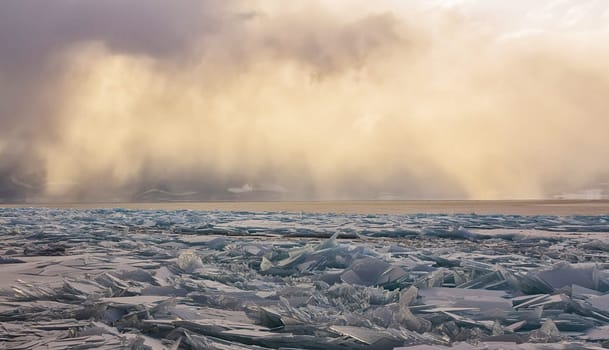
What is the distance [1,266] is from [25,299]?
2.20m

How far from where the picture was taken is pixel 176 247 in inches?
273

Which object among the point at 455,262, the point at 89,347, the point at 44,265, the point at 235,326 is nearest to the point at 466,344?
the point at 235,326

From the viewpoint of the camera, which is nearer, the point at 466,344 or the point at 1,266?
the point at 466,344

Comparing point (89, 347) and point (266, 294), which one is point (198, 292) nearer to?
point (266, 294)

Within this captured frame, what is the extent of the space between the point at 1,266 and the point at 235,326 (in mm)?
3947

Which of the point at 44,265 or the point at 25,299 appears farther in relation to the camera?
the point at 44,265

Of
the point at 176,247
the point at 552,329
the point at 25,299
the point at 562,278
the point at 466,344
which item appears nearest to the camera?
the point at 466,344

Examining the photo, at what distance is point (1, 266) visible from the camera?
201 inches

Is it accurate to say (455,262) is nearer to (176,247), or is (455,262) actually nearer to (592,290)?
(592,290)

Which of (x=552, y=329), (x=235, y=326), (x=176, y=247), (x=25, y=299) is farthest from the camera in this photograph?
(x=176, y=247)

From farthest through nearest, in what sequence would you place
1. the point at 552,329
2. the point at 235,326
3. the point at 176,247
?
the point at 176,247 → the point at 235,326 → the point at 552,329

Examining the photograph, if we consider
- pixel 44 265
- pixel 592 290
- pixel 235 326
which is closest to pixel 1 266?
pixel 44 265

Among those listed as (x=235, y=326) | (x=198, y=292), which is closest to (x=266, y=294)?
(x=198, y=292)

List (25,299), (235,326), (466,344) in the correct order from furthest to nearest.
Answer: (25,299) → (235,326) → (466,344)
